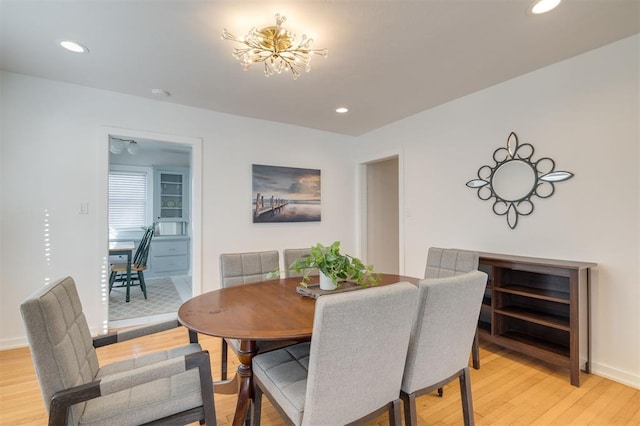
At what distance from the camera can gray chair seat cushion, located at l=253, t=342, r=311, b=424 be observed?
1172 millimetres

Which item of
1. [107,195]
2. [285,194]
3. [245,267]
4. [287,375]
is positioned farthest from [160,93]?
[287,375]

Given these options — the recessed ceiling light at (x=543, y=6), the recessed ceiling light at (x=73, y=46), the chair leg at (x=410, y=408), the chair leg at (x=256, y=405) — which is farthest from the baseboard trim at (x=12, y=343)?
the recessed ceiling light at (x=543, y=6)

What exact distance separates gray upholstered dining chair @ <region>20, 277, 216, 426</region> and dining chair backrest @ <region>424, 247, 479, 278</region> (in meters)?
1.94

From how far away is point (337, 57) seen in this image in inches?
90.7

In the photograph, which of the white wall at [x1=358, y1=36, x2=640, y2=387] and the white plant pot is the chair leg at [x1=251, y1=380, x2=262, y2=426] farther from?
the white wall at [x1=358, y1=36, x2=640, y2=387]

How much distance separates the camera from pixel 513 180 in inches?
107

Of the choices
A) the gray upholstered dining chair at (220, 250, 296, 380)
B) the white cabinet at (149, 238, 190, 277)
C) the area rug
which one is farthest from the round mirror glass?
the white cabinet at (149, 238, 190, 277)

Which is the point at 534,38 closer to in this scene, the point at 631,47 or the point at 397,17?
the point at 631,47

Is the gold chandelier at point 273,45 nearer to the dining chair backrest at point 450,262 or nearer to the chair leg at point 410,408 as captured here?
the dining chair backrest at point 450,262

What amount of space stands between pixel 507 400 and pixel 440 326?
113 centimetres

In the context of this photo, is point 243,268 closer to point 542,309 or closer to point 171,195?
point 542,309

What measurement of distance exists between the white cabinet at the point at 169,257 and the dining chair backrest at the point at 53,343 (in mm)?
4824

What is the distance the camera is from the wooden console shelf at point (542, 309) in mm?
2088

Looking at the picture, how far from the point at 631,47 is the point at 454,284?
2330mm
